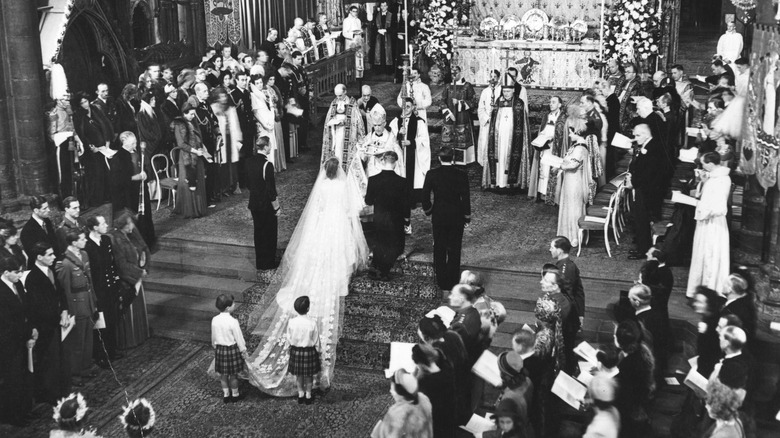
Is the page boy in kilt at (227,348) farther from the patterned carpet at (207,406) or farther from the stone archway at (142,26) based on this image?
the stone archway at (142,26)

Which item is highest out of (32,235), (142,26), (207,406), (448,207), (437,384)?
(142,26)

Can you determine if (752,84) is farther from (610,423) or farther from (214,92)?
(214,92)

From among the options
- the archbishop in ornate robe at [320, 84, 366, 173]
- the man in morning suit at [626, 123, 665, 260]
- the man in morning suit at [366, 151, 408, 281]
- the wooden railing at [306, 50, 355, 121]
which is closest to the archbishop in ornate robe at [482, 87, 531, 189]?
Answer: the archbishop in ornate robe at [320, 84, 366, 173]

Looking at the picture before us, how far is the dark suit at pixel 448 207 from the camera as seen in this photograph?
1126 cm

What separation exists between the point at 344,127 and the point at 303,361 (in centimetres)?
540

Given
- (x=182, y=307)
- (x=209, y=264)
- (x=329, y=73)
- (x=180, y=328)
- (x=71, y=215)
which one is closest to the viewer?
(x=71, y=215)

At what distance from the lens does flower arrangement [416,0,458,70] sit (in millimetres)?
20359

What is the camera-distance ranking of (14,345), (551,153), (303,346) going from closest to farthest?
(14,345)
(303,346)
(551,153)

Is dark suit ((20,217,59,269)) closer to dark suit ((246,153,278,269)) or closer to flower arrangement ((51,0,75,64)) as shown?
dark suit ((246,153,278,269))

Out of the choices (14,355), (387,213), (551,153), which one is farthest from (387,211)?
(14,355)

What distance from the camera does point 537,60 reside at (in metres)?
21.0

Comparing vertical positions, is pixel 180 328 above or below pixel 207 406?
above

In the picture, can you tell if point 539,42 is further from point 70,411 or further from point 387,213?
point 70,411

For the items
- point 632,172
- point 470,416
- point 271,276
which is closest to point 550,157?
point 632,172
